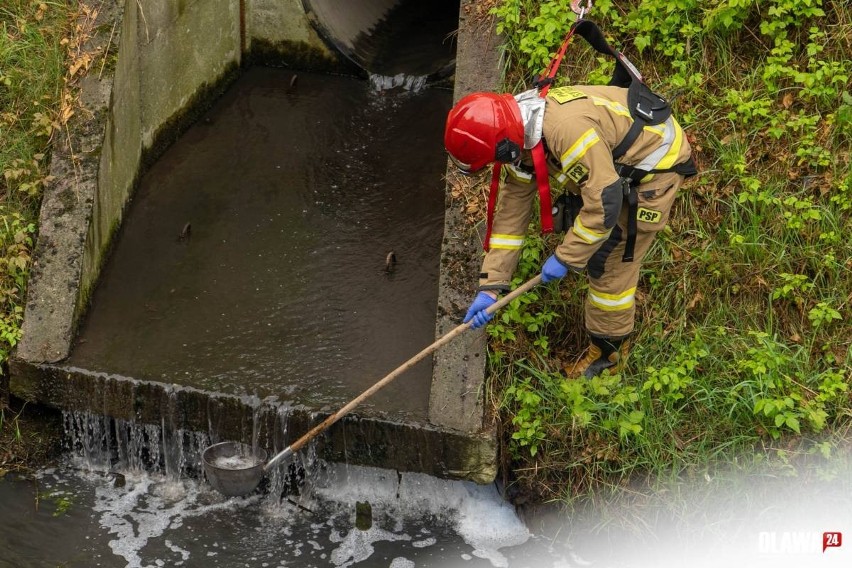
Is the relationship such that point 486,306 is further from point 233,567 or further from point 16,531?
point 16,531

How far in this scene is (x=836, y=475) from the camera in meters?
4.28

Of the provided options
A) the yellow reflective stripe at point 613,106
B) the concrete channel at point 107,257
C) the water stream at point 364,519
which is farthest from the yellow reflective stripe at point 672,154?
the water stream at point 364,519

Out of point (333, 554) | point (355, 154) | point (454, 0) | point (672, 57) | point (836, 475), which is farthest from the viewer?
point (454, 0)

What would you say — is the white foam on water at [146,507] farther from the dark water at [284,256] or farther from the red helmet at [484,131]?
the red helmet at [484,131]

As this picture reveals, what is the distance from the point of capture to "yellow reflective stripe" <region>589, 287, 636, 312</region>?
14.9ft

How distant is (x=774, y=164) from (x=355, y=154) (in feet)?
10.3

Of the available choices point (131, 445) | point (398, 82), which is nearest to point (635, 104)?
point (131, 445)

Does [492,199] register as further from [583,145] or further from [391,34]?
[391,34]

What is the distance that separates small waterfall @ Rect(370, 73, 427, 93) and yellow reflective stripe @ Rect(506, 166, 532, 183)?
12.2 feet

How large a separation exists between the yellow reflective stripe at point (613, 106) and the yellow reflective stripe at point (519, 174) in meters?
0.46

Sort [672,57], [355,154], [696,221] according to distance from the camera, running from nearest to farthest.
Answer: [696,221] < [672,57] < [355,154]

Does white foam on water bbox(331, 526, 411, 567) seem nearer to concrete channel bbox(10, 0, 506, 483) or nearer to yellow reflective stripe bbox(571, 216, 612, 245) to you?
concrete channel bbox(10, 0, 506, 483)

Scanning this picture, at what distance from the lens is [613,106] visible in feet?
13.6

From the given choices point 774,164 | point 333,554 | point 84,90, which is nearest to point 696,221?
point 774,164
